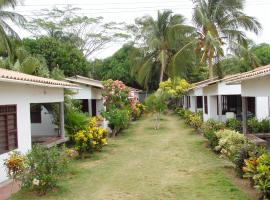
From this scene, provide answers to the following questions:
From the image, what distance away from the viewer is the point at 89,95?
2452 cm

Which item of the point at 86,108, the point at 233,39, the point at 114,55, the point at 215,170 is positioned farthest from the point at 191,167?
the point at 114,55

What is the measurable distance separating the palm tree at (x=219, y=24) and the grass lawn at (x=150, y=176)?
44.0ft

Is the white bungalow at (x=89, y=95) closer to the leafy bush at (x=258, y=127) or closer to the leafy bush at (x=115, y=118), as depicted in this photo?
the leafy bush at (x=115, y=118)

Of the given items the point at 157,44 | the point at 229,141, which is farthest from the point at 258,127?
the point at 157,44

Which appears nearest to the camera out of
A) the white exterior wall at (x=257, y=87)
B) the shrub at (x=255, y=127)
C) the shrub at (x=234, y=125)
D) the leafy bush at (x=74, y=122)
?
the white exterior wall at (x=257, y=87)

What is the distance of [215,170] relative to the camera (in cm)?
1255

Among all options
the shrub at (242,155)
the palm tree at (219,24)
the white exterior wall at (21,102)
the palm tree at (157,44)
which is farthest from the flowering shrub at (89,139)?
the palm tree at (157,44)

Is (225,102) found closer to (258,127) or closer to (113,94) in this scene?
(113,94)

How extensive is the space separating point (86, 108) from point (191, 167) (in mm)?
14872

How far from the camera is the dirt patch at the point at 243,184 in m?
9.47

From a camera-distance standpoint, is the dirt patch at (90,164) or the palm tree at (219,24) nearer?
the dirt patch at (90,164)

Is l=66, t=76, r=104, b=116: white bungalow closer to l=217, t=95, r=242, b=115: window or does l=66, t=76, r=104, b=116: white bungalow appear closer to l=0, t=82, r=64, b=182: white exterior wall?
l=217, t=95, r=242, b=115: window

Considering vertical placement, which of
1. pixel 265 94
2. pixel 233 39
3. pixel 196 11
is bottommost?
pixel 265 94

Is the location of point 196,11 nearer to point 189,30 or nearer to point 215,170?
point 189,30
